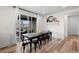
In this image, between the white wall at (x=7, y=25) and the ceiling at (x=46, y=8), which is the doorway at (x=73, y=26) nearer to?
the ceiling at (x=46, y=8)

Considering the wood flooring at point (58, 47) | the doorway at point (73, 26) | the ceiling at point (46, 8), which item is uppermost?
the ceiling at point (46, 8)

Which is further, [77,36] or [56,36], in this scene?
[56,36]

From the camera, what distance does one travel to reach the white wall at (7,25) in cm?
167

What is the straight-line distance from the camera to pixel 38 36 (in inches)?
74.7

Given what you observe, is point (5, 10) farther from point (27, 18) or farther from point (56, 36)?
point (56, 36)

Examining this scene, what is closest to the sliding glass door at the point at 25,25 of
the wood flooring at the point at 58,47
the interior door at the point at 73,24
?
the wood flooring at the point at 58,47

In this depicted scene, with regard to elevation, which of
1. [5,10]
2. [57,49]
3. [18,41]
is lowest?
[57,49]

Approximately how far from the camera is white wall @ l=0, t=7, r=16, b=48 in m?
1.67

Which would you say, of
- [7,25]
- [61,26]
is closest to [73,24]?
[61,26]
